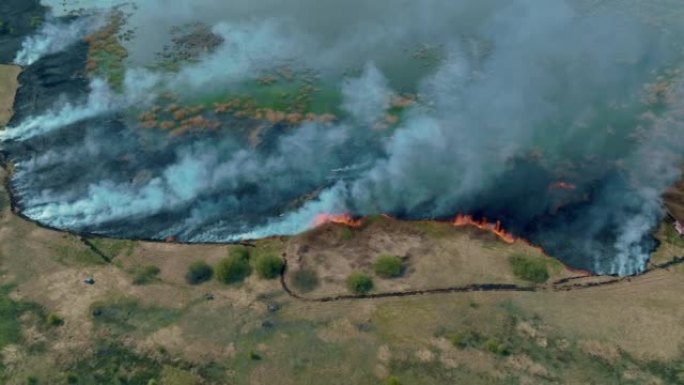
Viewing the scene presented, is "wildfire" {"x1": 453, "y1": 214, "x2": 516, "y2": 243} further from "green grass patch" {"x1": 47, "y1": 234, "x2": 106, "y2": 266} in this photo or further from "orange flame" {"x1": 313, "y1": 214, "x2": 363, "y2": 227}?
"green grass patch" {"x1": 47, "y1": 234, "x2": 106, "y2": 266}

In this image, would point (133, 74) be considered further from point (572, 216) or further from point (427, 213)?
point (572, 216)

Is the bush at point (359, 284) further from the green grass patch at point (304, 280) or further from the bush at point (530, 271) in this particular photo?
the bush at point (530, 271)

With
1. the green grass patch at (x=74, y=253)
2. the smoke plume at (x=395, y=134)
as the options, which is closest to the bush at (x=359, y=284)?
the smoke plume at (x=395, y=134)

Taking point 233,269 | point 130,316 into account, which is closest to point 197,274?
point 233,269

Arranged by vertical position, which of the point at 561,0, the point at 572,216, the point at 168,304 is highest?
the point at 561,0

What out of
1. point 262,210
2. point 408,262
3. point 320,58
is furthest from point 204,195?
point 320,58

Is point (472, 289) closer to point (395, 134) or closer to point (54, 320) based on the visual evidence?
point (395, 134)
